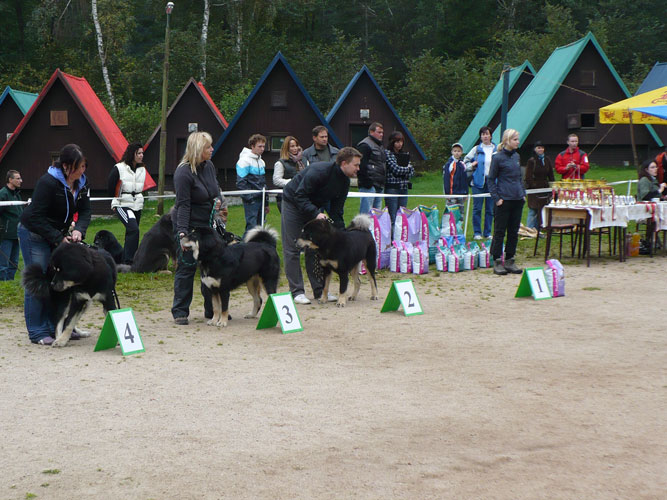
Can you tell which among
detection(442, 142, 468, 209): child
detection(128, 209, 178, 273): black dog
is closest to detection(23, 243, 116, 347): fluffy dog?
detection(128, 209, 178, 273): black dog

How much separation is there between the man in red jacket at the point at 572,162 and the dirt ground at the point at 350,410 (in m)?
5.85

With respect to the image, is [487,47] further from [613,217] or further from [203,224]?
[203,224]

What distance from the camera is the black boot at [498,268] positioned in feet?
35.7

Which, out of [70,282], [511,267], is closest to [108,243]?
[70,282]

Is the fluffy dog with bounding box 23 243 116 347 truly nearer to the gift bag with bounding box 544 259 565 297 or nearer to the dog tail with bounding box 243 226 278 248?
the dog tail with bounding box 243 226 278 248

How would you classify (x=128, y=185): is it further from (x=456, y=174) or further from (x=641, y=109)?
(x=641, y=109)

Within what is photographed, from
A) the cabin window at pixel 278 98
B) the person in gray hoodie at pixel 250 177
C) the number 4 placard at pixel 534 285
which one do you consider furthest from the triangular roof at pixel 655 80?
the number 4 placard at pixel 534 285

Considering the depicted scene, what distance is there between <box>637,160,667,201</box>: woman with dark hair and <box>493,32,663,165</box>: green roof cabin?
1540cm

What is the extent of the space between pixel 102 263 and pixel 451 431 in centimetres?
360

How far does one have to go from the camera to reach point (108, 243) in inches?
420

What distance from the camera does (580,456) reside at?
4.19 m

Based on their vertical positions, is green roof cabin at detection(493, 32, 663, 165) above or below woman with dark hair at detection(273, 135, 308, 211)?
above

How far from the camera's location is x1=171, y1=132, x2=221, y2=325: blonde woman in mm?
7406

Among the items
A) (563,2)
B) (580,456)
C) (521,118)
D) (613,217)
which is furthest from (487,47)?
(580,456)
